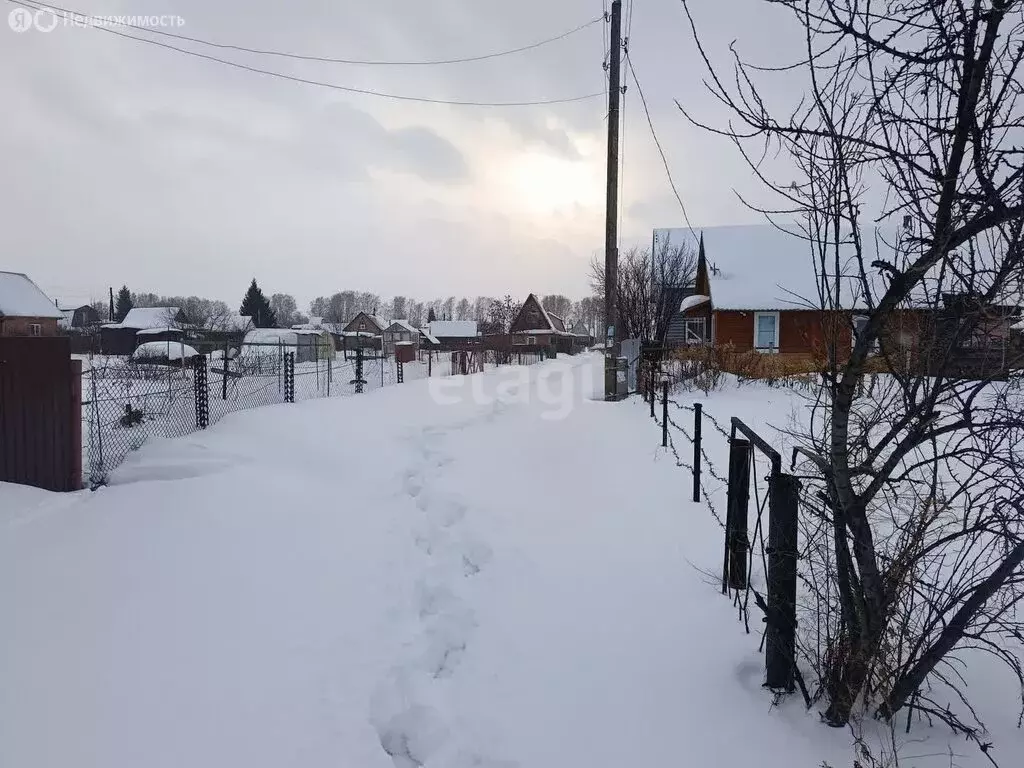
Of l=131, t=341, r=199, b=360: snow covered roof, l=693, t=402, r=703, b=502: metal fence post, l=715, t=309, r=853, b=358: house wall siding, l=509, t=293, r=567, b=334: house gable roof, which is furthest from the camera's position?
l=509, t=293, r=567, b=334: house gable roof

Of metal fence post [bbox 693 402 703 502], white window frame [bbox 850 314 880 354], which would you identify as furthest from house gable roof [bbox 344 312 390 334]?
white window frame [bbox 850 314 880 354]

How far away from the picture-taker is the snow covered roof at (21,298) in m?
35.2

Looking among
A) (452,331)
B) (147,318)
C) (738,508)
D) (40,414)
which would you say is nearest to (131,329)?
(147,318)

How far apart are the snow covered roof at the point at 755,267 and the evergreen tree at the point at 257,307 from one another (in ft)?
185

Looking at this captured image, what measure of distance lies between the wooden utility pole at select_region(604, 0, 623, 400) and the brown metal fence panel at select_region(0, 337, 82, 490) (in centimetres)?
1169

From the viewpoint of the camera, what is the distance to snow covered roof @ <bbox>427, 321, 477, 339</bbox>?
8494cm

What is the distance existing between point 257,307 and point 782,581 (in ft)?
245

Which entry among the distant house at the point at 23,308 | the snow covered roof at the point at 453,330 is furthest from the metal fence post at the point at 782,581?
the snow covered roof at the point at 453,330

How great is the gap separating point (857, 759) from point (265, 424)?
303 inches

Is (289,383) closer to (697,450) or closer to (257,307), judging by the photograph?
(697,450)

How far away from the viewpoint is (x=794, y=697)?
2.73m

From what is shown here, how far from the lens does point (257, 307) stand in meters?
70.0

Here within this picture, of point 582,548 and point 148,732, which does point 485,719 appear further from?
point 582,548

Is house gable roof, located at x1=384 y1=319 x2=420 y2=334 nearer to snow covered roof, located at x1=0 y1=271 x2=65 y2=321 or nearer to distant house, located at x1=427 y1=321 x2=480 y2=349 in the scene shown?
distant house, located at x1=427 y1=321 x2=480 y2=349
